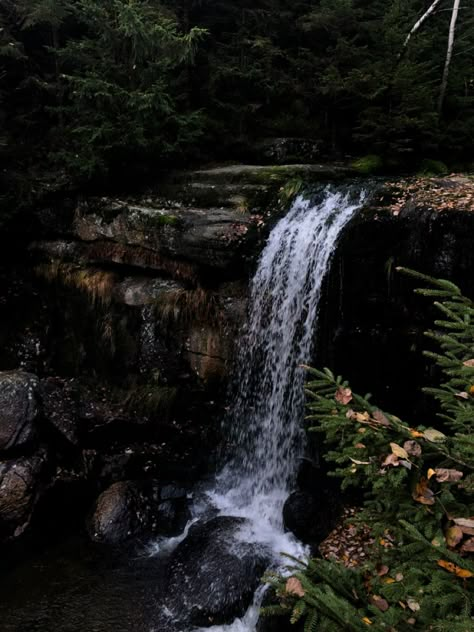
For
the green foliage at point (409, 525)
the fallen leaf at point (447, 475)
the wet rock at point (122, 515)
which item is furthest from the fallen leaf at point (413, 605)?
the wet rock at point (122, 515)

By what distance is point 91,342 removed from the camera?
10.0 m

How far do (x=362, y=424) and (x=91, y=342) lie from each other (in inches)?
349

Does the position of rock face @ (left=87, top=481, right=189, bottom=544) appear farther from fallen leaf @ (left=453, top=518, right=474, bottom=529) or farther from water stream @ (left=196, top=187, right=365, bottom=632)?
fallen leaf @ (left=453, top=518, right=474, bottom=529)

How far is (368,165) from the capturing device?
408 inches

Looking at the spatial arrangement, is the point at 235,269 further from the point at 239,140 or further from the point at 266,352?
the point at 239,140

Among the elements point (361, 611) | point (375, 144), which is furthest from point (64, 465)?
point (375, 144)

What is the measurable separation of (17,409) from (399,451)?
25.3ft

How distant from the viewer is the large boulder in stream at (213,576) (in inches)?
217

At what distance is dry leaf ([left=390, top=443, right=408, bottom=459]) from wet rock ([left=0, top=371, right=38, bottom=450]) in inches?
294

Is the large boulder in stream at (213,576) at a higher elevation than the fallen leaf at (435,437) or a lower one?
lower

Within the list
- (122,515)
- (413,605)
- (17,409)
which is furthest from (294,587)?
(17,409)

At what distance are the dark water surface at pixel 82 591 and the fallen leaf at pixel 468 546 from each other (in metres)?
4.98

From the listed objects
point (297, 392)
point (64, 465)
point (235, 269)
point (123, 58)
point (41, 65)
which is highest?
point (41, 65)

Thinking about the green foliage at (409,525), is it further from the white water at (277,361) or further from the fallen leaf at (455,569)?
the white water at (277,361)
